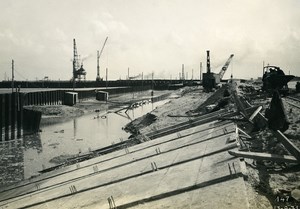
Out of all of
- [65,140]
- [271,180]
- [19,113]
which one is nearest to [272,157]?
[271,180]

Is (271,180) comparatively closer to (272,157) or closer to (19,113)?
(272,157)

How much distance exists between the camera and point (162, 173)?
7.93 m

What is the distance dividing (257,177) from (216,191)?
46.9 inches

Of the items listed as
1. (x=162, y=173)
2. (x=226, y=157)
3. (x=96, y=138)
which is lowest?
(x=96, y=138)

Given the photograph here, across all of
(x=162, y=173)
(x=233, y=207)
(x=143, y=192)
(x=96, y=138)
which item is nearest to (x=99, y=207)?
(x=143, y=192)

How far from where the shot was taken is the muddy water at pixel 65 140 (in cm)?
1620

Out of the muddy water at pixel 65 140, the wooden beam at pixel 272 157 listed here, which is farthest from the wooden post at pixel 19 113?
the wooden beam at pixel 272 157

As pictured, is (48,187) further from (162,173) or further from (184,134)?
(184,134)

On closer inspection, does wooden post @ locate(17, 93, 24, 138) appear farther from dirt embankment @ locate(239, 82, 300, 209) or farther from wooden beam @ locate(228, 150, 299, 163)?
wooden beam @ locate(228, 150, 299, 163)

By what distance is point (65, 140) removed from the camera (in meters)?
21.5

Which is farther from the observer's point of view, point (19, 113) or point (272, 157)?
point (19, 113)

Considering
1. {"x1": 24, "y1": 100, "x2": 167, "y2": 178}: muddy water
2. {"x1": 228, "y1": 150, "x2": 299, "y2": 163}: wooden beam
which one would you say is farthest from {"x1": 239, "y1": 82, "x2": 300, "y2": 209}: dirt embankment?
{"x1": 24, "y1": 100, "x2": 167, "y2": 178}: muddy water

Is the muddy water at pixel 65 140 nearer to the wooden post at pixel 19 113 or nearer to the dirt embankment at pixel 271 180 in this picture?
the wooden post at pixel 19 113

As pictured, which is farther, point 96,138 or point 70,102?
point 70,102
